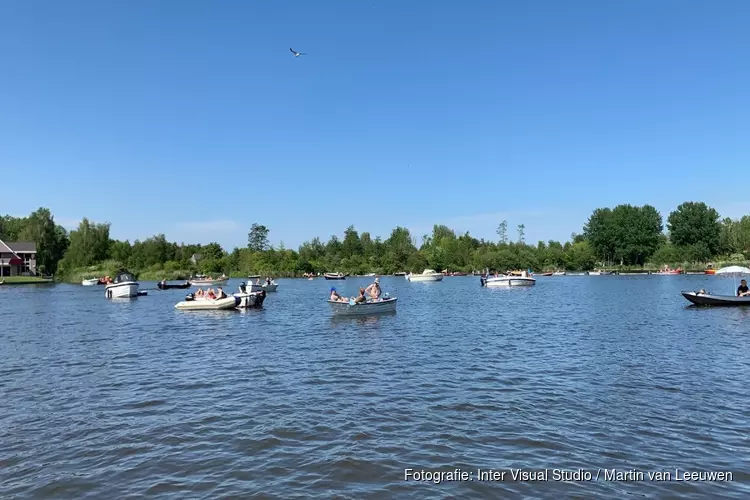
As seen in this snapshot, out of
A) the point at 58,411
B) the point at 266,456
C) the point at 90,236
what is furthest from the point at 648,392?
the point at 90,236

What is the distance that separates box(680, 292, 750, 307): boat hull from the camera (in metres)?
39.8

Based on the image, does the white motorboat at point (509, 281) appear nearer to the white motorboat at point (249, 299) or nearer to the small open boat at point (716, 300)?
the small open boat at point (716, 300)

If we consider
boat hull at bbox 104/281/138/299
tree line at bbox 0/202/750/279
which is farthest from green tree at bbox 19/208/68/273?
boat hull at bbox 104/281/138/299

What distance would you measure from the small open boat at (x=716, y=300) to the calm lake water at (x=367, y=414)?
53.0ft

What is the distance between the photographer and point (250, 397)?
14648mm

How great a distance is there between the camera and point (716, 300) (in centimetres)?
4088

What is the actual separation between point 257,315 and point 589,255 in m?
146

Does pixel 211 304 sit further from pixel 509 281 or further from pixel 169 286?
pixel 509 281

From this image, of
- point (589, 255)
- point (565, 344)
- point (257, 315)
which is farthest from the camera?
point (589, 255)

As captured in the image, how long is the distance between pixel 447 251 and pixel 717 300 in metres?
135

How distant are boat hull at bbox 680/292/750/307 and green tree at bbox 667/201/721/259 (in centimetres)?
12612

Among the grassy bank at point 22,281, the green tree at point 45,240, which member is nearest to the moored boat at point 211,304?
the grassy bank at point 22,281

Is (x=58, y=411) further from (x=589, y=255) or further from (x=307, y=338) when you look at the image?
(x=589, y=255)

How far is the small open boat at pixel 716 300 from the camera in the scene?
39.7 m
